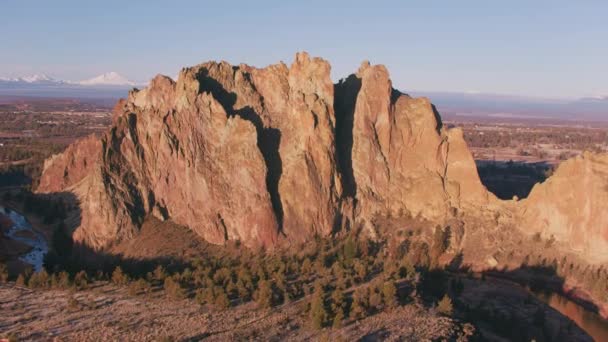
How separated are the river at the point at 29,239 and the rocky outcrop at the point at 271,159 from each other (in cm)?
559

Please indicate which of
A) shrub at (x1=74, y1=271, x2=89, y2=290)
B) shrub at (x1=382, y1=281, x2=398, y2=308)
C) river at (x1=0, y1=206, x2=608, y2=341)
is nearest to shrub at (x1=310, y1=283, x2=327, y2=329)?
shrub at (x1=382, y1=281, x2=398, y2=308)

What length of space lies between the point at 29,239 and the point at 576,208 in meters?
57.7

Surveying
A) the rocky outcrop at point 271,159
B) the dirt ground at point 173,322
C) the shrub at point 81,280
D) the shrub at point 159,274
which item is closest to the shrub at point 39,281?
the dirt ground at point 173,322

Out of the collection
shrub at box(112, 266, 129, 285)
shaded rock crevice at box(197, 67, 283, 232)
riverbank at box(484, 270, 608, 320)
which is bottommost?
riverbank at box(484, 270, 608, 320)

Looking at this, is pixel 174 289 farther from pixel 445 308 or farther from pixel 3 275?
pixel 445 308

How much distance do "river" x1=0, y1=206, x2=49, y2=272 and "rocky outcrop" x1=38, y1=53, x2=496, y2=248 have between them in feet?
18.4

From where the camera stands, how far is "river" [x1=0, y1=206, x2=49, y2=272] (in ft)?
171

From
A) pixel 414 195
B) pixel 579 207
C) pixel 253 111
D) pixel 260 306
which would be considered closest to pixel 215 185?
pixel 253 111

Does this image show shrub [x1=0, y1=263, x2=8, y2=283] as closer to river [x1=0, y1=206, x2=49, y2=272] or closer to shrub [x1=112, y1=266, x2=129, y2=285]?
river [x1=0, y1=206, x2=49, y2=272]

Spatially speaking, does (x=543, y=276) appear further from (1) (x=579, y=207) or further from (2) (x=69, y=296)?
(2) (x=69, y=296)

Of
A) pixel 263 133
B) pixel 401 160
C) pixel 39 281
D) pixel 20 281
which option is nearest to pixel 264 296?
pixel 39 281

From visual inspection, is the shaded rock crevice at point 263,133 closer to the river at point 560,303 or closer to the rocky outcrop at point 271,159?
the rocky outcrop at point 271,159

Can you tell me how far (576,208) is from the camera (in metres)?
51.5

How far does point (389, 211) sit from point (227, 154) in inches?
739
